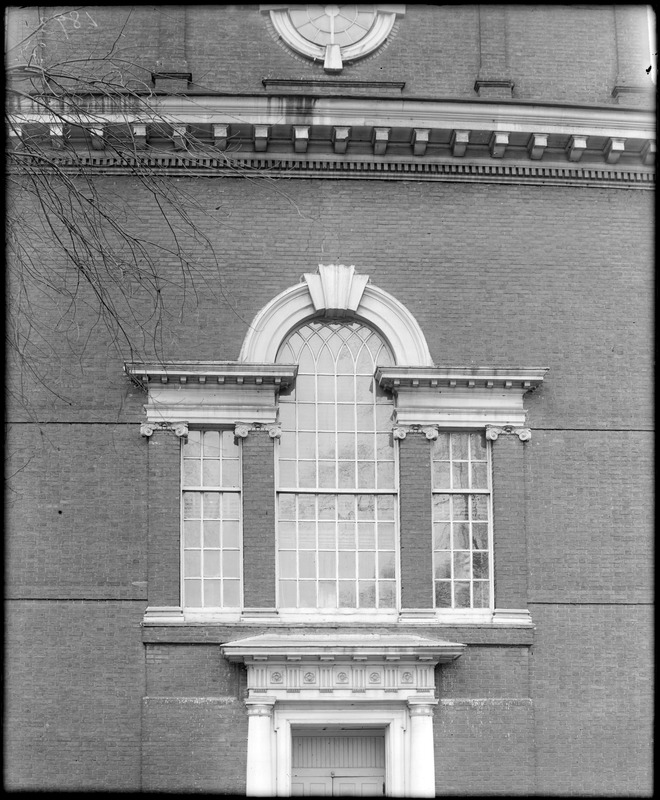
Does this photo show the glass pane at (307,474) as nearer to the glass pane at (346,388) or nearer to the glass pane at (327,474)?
the glass pane at (327,474)

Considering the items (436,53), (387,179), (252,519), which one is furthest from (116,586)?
(436,53)

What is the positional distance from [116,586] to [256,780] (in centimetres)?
278

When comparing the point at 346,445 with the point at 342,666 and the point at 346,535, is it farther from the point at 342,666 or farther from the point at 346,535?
the point at 342,666

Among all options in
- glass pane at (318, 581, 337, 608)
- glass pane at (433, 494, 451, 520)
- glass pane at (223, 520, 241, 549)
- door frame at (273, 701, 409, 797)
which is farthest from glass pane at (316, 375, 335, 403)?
door frame at (273, 701, 409, 797)

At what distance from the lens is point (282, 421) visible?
50.4ft

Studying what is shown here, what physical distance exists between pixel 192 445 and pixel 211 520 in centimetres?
96

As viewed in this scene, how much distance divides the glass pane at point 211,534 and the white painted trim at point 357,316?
2.08 meters

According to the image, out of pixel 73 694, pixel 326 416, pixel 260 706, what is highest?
pixel 326 416

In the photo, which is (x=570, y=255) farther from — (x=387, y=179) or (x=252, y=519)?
(x=252, y=519)

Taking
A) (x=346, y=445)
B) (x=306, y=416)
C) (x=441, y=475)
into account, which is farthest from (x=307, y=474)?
→ (x=441, y=475)

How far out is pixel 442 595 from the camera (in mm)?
15125

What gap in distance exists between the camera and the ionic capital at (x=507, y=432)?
15297 mm

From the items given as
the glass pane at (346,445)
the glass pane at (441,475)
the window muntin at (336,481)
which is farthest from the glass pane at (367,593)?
the glass pane at (346,445)

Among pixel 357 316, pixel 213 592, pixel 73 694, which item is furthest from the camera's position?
pixel 357 316
